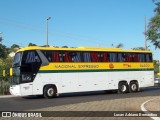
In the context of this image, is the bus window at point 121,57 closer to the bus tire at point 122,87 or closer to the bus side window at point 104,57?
the bus side window at point 104,57

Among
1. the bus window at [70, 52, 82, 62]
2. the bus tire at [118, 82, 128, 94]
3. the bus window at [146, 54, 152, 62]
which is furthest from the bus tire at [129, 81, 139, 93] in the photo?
the bus window at [70, 52, 82, 62]

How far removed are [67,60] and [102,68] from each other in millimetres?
3482

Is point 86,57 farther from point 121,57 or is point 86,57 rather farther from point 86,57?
→ point 121,57

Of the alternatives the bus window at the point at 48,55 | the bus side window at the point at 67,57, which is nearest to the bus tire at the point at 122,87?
the bus side window at the point at 67,57

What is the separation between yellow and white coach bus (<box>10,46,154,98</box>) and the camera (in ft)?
89.7

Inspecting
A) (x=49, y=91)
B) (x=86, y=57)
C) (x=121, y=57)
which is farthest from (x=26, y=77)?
(x=121, y=57)

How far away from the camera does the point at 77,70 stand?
2984 centimetres

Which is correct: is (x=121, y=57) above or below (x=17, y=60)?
above

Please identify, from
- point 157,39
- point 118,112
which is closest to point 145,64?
point 157,39

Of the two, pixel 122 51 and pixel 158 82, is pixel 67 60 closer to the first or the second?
pixel 122 51

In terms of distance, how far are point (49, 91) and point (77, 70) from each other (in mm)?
2944

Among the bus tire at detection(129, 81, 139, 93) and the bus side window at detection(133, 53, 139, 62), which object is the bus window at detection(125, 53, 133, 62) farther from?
the bus tire at detection(129, 81, 139, 93)

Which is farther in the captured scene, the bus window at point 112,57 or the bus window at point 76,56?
the bus window at point 112,57

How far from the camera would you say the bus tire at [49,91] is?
2808 centimetres
